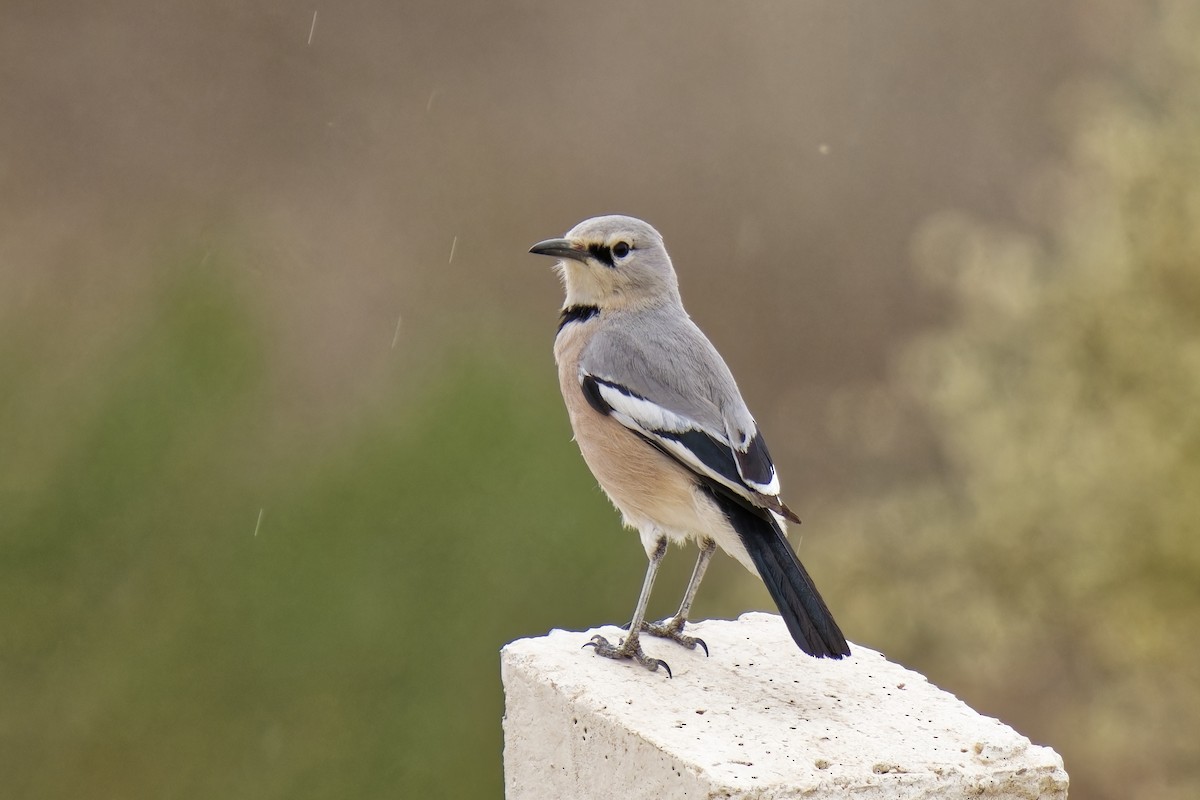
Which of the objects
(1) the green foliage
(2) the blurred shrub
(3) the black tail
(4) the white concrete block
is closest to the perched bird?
(3) the black tail

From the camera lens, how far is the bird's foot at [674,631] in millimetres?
2883

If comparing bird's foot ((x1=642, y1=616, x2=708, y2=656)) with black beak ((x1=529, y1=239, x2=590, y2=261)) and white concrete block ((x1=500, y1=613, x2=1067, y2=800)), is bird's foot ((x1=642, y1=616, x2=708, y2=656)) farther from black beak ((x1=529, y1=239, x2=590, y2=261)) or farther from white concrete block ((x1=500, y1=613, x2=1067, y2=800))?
black beak ((x1=529, y1=239, x2=590, y2=261))

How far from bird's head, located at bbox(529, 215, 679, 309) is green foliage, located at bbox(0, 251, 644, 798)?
241 centimetres

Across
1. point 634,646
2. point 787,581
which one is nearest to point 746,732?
point 787,581

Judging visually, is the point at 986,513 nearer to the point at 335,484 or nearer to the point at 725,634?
the point at 335,484

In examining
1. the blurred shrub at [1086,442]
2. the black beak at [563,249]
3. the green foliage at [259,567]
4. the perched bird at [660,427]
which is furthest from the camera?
the blurred shrub at [1086,442]

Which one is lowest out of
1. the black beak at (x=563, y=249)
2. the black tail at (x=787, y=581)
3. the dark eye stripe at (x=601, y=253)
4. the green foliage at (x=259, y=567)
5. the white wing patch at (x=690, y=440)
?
the green foliage at (x=259, y=567)

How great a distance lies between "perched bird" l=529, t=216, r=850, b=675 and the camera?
2605 millimetres

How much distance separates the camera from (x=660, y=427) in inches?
106

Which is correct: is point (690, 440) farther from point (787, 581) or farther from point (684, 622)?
point (684, 622)

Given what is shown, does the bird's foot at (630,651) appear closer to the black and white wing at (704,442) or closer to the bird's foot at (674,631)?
the bird's foot at (674,631)

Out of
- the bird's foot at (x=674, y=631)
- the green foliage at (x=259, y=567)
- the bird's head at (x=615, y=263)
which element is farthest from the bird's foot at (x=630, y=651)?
the green foliage at (x=259, y=567)

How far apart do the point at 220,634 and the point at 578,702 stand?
282 cm

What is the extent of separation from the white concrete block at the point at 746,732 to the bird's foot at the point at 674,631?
0.08 ft
